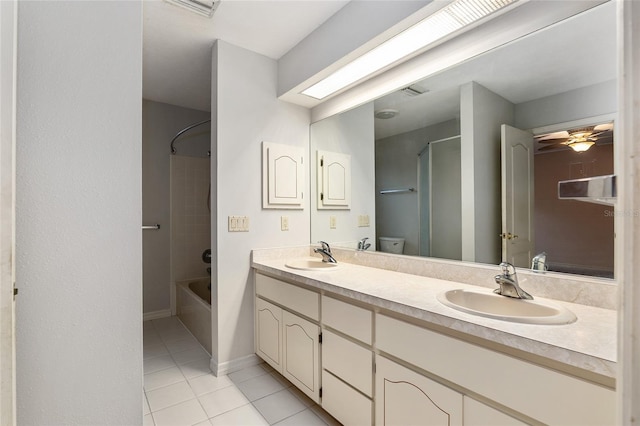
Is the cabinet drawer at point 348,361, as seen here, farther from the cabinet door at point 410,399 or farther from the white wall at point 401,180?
the white wall at point 401,180

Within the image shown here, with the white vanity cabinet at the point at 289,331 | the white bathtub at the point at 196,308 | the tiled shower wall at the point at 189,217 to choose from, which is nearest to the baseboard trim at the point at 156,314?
the white bathtub at the point at 196,308

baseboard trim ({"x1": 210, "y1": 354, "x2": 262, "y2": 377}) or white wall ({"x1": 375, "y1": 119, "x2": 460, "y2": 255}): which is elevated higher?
white wall ({"x1": 375, "y1": 119, "x2": 460, "y2": 255})

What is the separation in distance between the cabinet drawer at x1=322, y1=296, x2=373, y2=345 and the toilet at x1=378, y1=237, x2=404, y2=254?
2.19 feet

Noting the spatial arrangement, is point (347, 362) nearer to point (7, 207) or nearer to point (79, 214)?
point (79, 214)

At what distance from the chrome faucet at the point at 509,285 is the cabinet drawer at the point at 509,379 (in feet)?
1.38

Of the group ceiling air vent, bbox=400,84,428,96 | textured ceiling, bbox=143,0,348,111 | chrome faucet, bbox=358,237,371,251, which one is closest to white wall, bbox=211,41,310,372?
textured ceiling, bbox=143,0,348,111

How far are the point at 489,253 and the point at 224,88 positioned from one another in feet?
6.80

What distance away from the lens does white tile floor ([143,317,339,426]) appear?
5.34 feet

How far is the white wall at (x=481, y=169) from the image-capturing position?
4.74 feet

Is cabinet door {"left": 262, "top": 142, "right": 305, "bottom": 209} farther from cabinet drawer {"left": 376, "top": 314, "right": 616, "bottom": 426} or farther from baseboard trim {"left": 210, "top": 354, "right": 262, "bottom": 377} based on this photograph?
cabinet drawer {"left": 376, "top": 314, "right": 616, "bottom": 426}

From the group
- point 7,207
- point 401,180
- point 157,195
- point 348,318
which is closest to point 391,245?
point 401,180

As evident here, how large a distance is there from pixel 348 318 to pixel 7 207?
4.22 feet

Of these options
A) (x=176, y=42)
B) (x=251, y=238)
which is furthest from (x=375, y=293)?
(x=176, y=42)

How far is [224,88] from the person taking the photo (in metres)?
2.15
